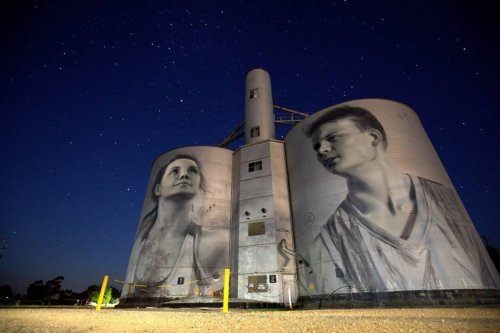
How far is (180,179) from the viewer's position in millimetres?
24406

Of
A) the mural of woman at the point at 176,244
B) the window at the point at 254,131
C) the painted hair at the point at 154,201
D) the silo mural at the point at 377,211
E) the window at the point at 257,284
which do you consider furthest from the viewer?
the window at the point at 254,131

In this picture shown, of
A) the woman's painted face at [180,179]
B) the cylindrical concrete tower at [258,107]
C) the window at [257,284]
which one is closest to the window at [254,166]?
the cylindrical concrete tower at [258,107]

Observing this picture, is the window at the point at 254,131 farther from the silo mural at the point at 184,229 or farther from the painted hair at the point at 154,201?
the painted hair at the point at 154,201

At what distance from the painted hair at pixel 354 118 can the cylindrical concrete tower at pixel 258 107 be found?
6761 mm

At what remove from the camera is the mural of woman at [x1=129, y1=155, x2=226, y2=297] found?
19.9m

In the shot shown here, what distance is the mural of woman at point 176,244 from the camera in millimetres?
19938

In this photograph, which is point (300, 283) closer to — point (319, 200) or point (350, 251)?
point (350, 251)

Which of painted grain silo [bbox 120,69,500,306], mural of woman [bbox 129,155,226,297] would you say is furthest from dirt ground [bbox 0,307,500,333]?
mural of woman [bbox 129,155,226,297]

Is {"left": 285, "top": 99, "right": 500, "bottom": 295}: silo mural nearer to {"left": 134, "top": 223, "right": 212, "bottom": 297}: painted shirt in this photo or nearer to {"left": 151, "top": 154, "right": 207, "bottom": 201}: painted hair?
{"left": 134, "top": 223, "right": 212, "bottom": 297}: painted shirt

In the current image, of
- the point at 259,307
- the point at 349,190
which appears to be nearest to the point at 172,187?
the point at 259,307

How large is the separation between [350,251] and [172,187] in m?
16.5

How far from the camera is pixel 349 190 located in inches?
664

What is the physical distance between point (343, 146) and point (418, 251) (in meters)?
7.99

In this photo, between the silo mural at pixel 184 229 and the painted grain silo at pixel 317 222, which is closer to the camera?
the painted grain silo at pixel 317 222
